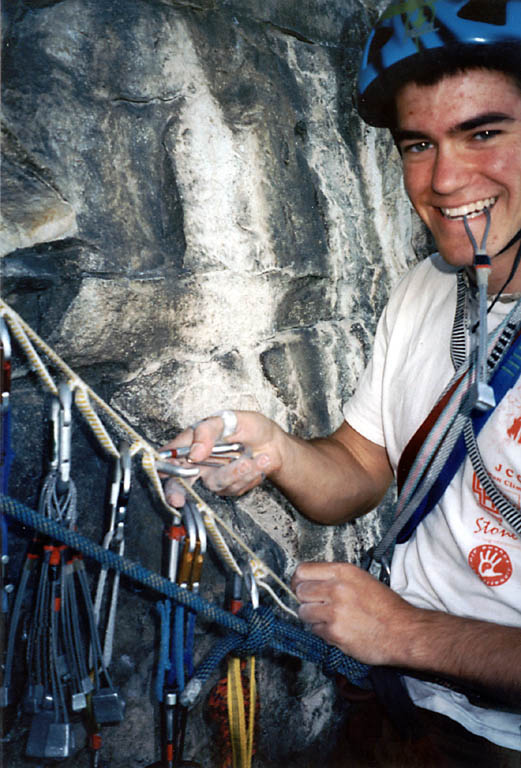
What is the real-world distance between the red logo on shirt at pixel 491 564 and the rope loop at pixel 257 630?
0.36 metres

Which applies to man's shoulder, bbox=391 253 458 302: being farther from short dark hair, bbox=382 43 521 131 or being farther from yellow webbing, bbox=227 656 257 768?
yellow webbing, bbox=227 656 257 768

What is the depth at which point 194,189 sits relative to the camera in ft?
4.07

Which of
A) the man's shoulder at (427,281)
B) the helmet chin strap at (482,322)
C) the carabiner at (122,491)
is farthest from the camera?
the man's shoulder at (427,281)

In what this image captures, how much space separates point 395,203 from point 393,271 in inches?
6.3

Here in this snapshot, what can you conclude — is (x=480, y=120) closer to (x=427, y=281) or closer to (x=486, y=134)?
(x=486, y=134)

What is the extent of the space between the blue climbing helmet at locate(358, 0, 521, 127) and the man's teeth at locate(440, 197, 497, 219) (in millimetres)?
197

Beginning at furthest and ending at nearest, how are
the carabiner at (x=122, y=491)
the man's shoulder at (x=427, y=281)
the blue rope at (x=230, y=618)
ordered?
the man's shoulder at (x=427, y=281) < the carabiner at (x=122, y=491) < the blue rope at (x=230, y=618)

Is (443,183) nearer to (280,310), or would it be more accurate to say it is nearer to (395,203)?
(280,310)

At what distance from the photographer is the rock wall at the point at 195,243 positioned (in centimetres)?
107

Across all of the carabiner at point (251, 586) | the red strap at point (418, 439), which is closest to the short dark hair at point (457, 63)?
the red strap at point (418, 439)

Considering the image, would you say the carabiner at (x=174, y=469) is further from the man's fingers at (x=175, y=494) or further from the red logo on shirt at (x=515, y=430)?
the red logo on shirt at (x=515, y=430)

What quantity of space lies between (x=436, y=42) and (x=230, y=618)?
929mm

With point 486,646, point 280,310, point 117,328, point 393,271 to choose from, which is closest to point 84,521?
point 117,328

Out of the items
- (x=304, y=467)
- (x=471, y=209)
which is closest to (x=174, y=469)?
(x=304, y=467)
